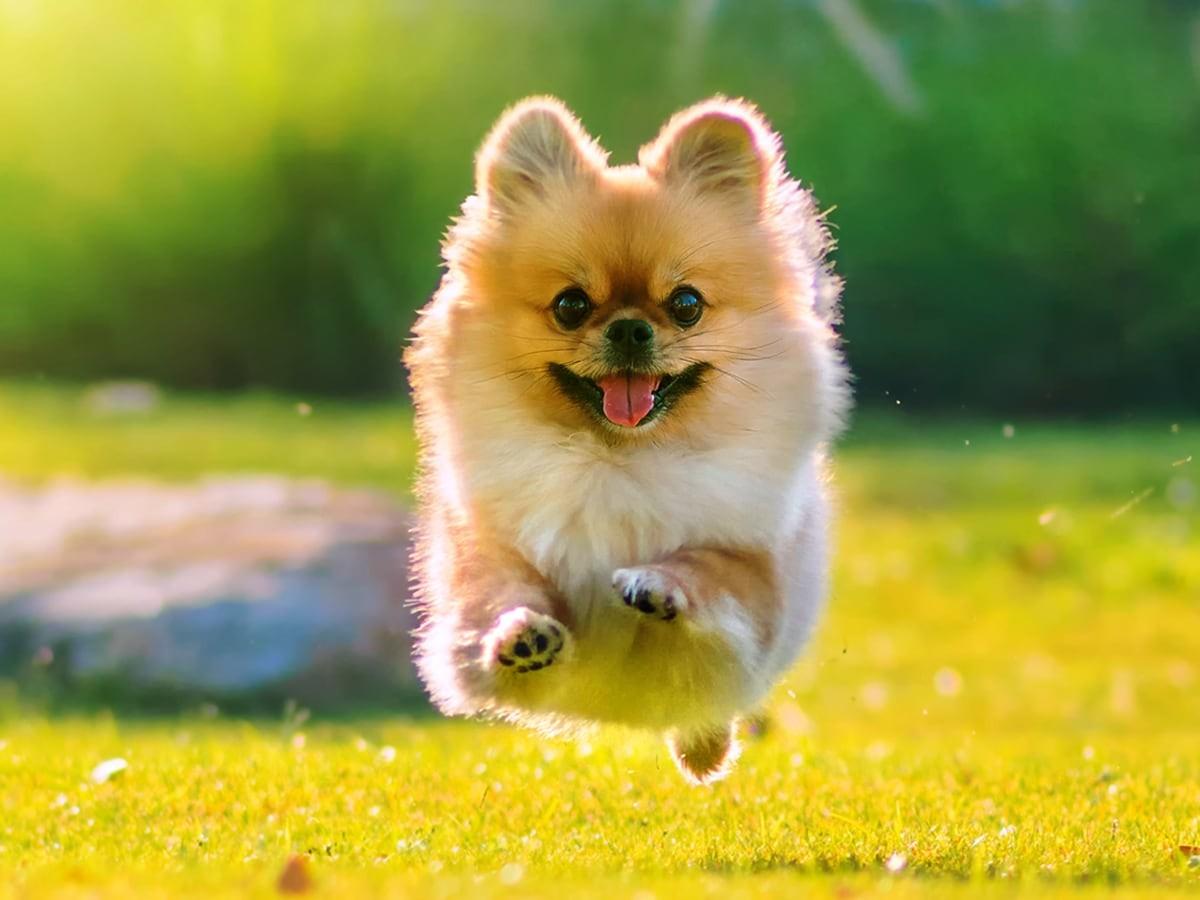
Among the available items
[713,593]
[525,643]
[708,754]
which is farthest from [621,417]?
[708,754]

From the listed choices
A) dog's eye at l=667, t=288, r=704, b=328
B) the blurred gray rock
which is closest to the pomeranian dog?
dog's eye at l=667, t=288, r=704, b=328

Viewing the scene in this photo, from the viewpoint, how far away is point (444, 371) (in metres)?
4.37

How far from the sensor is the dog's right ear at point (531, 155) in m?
4.42

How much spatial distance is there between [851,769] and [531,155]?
2.97 meters

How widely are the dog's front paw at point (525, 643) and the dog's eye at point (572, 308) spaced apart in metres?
0.79

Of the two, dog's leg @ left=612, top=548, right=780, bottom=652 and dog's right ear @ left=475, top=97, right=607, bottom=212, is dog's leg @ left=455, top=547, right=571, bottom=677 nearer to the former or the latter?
dog's leg @ left=612, top=548, right=780, bottom=652

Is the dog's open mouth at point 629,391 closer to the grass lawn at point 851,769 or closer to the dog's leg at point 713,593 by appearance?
the dog's leg at point 713,593

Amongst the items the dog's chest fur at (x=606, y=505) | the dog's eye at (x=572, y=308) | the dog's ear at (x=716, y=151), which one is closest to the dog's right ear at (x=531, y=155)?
the dog's ear at (x=716, y=151)

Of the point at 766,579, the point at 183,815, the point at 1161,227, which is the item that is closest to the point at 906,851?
the point at 766,579

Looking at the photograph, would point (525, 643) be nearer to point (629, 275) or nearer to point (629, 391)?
point (629, 391)

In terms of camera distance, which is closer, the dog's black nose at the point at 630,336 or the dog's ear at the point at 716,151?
the dog's black nose at the point at 630,336

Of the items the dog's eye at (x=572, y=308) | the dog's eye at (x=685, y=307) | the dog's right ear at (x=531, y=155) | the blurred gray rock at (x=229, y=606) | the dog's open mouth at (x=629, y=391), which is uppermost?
the dog's right ear at (x=531, y=155)

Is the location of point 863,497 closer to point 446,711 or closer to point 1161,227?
point 1161,227

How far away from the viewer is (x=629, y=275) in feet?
13.5
